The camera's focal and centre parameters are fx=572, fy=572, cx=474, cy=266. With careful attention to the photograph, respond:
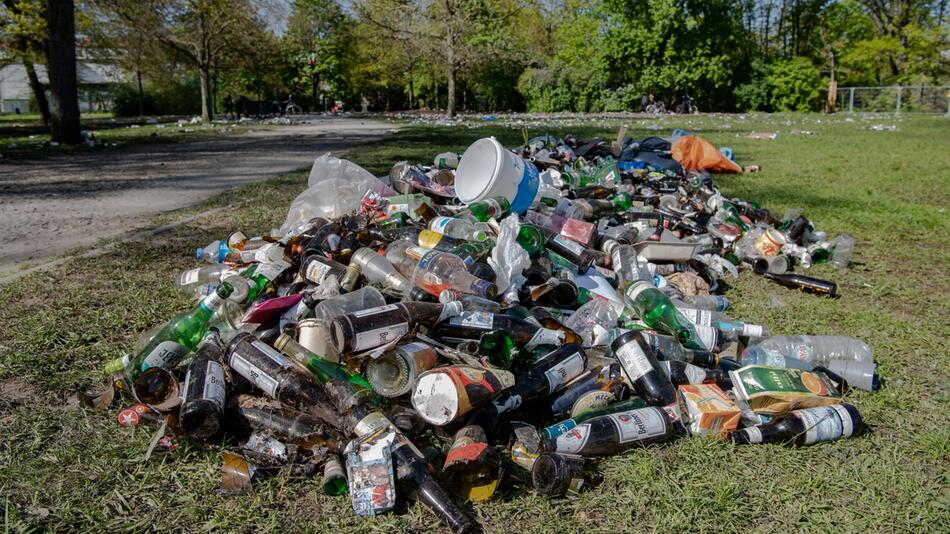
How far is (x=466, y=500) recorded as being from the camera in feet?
6.13

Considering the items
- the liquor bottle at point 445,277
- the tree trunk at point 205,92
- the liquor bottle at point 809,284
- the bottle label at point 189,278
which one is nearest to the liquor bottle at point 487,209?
the liquor bottle at point 445,277

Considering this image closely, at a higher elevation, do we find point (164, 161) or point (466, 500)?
point (164, 161)

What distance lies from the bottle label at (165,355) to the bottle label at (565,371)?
156cm

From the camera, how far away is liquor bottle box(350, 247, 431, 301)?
2.83 m

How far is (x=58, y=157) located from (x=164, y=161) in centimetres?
236

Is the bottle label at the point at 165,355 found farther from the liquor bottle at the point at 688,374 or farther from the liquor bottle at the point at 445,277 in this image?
the liquor bottle at the point at 688,374

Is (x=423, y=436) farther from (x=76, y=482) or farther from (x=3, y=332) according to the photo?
(x=3, y=332)

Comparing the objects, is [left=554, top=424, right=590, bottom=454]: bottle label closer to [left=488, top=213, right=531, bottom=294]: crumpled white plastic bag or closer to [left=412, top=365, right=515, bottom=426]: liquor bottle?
[left=412, top=365, right=515, bottom=426]: liquor bottle

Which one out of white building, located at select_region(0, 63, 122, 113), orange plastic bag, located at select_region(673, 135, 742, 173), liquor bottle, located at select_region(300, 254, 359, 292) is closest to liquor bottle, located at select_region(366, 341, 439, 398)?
liquor bottle, located at select_region(300, 254, 359, 292)

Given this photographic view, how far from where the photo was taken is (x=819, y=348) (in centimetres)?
302

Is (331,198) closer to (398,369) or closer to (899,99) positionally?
(398,369)

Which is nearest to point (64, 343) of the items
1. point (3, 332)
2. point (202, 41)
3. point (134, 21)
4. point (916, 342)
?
point (3, 332)

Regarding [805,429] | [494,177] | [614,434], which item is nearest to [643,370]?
[614,434]

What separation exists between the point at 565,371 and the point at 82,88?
47571 mm
